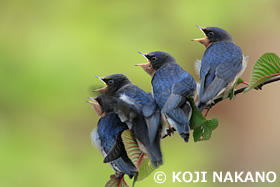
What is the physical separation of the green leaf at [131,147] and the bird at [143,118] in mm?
13

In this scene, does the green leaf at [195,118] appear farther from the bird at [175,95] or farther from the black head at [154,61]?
the black head at [154,61]

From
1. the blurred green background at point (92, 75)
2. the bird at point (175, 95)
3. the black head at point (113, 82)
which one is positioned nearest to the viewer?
the bird at point (175, 95)

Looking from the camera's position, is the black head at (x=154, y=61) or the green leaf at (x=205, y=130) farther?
the black head at (x=154, y=61)

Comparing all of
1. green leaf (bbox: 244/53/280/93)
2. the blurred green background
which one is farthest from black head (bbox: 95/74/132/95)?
the blurred green background

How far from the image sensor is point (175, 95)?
1.01 metres

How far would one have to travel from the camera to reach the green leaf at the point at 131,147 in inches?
39.6

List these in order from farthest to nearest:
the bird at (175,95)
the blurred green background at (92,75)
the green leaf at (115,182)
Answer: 1. the blurred green background at (92,75)
2. the green leaf at (115,182)
3. the bird at (175,95)

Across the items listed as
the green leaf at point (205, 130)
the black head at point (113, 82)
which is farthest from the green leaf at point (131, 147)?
the black head at point (113, 82)

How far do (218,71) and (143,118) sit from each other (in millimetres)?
195

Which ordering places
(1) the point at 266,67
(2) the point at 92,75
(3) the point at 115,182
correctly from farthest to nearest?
(2) the point at 92,75 < (3) the point at 115,182 < (1) the point at 266,67

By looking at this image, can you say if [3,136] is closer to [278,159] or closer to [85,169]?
[85,169]

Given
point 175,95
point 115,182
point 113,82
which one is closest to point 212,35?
point 113,82

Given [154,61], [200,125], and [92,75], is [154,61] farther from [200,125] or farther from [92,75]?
[92,75]

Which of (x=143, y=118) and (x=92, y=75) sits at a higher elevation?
(x=143, y=118)
